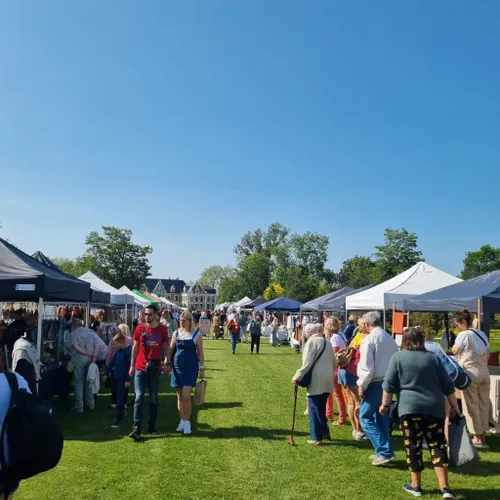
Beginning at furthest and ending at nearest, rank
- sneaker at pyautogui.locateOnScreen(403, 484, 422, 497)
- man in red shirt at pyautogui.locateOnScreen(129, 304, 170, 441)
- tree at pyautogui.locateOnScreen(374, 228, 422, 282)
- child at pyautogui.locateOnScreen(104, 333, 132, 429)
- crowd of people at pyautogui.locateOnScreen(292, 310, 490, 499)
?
1. tree at pyautogui.locateOnScreen(374, 228, 422, 282)
2. child at pyautogui.locateOnScreen(104, 333, 132, 429)
3. man in red shirt at pyautogui.locateOnScreen(129, 304, 170, 441)
4. sneaker at pyautogui.locateOnScreen(403, 484, 422, 497)
5. crowd of people at pyautogui.locateOnScreen(292, 310, 490, 499)

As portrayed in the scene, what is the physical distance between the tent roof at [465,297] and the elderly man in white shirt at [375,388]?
9.91ft

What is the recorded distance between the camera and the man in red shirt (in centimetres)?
720

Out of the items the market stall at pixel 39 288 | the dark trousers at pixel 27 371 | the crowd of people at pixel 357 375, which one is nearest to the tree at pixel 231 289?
the market stall at pixel 39 288

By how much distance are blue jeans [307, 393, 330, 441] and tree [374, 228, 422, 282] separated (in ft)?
188

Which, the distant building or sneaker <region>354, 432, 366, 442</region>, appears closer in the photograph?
sneaker <region>354, 432, 366, 442</region>

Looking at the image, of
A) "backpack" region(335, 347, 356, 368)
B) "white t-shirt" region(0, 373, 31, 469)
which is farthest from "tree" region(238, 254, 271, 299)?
"white t-shirt" region(0, 373, 31, 469)

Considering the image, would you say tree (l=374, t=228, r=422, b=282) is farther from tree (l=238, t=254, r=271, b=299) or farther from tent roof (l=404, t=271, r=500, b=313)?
tent roof (l=404, t=271, r=500, b=313)

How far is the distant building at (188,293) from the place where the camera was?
156125 millimetres

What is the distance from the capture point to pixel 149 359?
726 cm

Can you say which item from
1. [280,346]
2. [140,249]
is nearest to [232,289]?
[140,249]

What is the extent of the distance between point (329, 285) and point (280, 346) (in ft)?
194

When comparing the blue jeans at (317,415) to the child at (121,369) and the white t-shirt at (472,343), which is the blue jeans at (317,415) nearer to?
the white t-shirt at (472,343)

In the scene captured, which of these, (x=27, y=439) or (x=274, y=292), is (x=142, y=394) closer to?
(x=27, y=439)

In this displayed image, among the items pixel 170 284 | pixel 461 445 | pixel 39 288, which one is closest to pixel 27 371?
pixel 39 288
